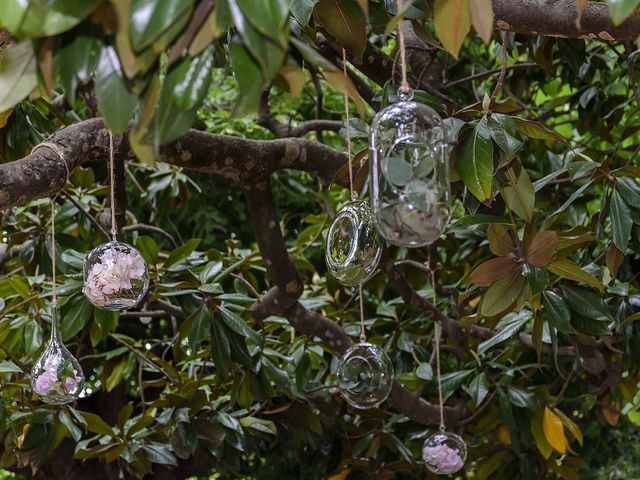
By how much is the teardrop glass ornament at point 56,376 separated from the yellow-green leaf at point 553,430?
149 cm

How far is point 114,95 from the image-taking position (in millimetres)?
866

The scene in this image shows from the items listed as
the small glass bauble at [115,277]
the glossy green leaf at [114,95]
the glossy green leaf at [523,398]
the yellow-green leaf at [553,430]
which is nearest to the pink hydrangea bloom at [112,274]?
the small glass bauble at [115,277]

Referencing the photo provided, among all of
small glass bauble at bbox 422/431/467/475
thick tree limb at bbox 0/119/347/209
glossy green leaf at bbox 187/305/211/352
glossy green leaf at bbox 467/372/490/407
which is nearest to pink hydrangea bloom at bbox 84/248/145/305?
thick tree limb at bbox 0/119/347/209

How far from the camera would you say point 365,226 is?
164 cm

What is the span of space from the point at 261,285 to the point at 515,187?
2210 mm

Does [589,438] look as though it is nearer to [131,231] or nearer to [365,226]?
A: [131,231]

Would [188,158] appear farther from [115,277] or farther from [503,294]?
[503,294]

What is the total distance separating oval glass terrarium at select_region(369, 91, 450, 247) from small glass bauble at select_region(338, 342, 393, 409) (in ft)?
3.51

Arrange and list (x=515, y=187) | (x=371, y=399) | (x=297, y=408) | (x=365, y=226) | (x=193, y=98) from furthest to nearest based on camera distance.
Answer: (x=297, y=408) < (x=371, y=399) < (x=515, y=187) < (x=365, y=226) < (x=193, y=98)

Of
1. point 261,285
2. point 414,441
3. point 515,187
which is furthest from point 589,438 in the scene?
point 515,187

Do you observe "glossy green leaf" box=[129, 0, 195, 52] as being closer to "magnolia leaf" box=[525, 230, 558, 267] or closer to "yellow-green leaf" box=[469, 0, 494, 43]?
"yellow-green leaf" box=[469, 0, 494, 43]

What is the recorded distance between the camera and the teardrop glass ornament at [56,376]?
75.1 inches

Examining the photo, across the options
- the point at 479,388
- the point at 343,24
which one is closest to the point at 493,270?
the point at 343,24

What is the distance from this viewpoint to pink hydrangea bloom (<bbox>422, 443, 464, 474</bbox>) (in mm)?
2602
